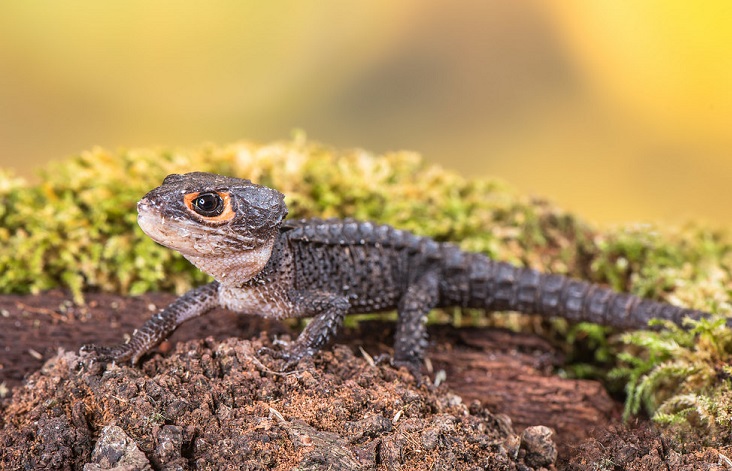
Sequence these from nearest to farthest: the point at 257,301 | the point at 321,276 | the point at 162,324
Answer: the point at 162,324, the point at 257,301, the point at 321,276

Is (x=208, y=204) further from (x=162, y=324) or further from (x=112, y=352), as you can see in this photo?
(x=112, y=352)

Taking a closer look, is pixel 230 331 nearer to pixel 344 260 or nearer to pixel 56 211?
pixel 344 260

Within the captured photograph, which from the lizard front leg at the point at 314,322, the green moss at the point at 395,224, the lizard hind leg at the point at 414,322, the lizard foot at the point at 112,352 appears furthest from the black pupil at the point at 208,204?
the green moss at the point at 395,224

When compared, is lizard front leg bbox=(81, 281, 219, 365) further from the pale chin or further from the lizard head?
the pale chin

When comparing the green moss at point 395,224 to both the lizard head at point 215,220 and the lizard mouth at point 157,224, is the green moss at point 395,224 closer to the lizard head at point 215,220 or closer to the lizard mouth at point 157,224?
the lizard head at point 215,220

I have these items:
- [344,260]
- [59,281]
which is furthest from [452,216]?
[59,281]

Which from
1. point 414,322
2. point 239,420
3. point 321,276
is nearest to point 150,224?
point 239,420
